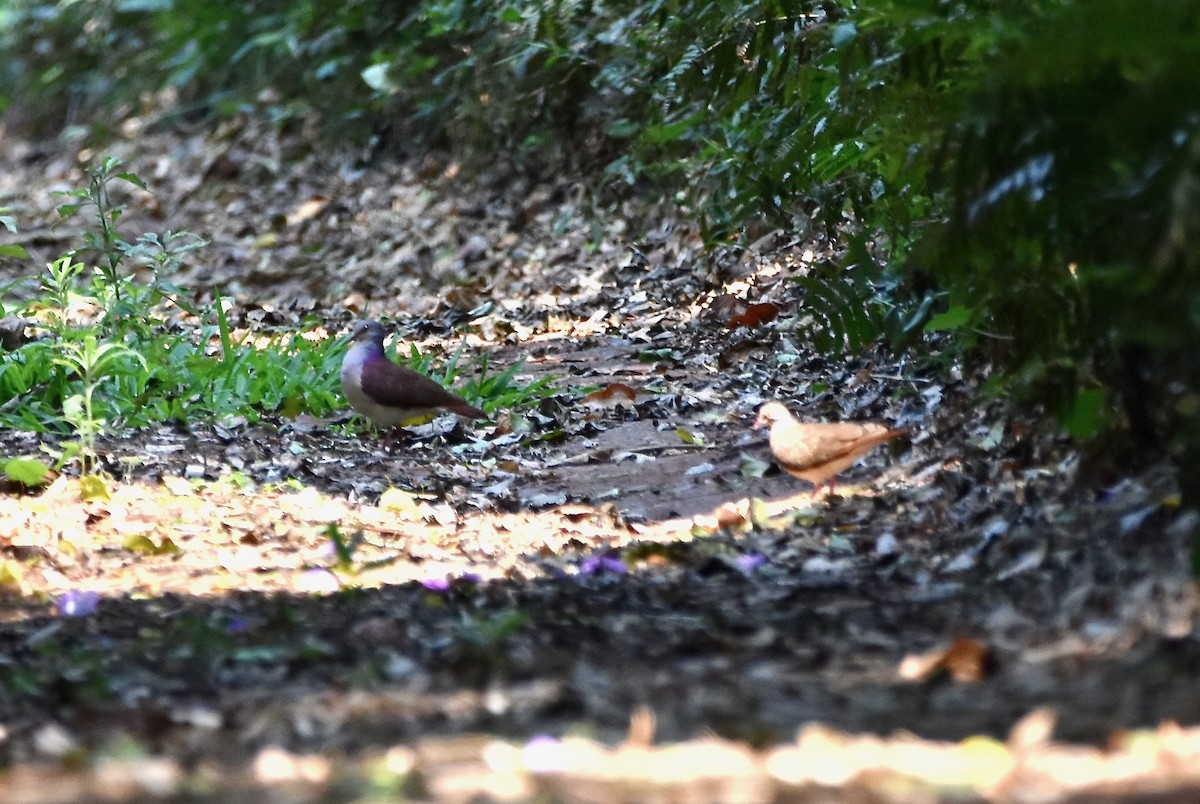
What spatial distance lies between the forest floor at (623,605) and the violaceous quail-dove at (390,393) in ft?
0.55

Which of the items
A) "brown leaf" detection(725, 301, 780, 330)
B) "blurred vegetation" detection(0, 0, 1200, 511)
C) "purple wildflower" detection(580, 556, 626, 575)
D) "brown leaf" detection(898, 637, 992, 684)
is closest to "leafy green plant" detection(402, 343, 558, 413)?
"brown leaf" detection(725, 301, 780, 330)

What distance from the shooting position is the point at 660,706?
8.74 feet

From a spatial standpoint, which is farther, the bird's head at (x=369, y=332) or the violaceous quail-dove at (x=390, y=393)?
the bird's head at (x=369, y=332)

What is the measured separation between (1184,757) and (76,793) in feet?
5.49

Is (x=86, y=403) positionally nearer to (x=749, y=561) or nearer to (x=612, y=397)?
(x=612, y=397)

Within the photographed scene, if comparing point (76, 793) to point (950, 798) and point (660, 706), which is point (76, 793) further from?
point (950, 798)

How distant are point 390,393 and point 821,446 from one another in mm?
2081

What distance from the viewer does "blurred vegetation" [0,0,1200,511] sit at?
2.73 metres

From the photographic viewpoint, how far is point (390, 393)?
6.11m

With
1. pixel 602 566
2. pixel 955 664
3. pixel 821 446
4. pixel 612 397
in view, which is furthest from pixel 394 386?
pixel 955 664

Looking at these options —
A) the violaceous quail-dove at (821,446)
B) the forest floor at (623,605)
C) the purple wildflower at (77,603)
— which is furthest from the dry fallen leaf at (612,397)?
the purple wildflower at (77,603)

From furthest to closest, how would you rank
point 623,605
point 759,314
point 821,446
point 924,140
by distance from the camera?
point 759,314 < point 821,446 < point 924,140 < point 623,605

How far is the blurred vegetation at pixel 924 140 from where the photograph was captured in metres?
2.73

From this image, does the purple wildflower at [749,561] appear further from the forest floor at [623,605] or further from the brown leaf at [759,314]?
the brown leaf at [759,314]
